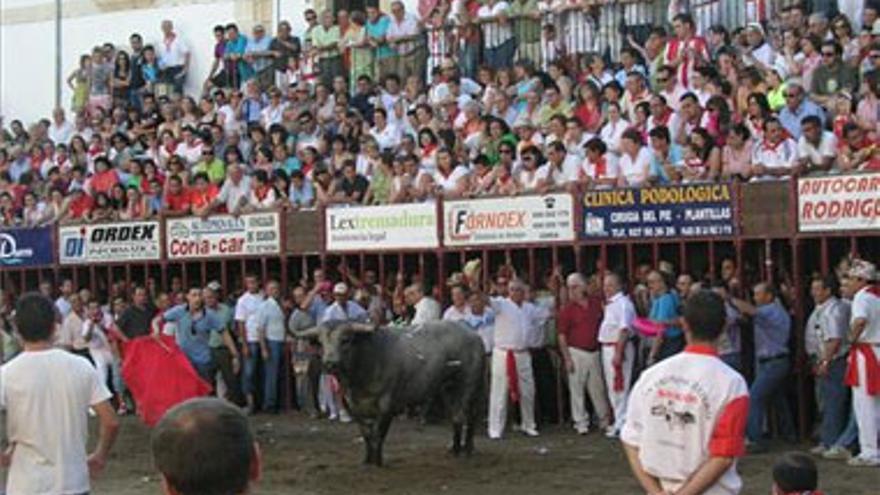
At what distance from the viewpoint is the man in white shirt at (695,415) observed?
700 centimetres

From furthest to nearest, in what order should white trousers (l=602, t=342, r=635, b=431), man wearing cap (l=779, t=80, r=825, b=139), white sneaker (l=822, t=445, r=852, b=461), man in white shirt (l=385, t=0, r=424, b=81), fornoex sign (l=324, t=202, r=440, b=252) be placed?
man in white shirt (l=385, t=0, r=424, b=81), fornoex sign (l=324, t=202, r=440, b=252), white trousers (l=602, t=342, r=635, b=431), man wearing cap (l=779, t=80, r=825, b=139), white sneaker (l=822, t=445, r=852, b=461)

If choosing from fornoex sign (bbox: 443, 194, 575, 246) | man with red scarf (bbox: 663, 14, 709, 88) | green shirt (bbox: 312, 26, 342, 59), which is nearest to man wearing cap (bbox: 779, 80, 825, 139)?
man with red scarf (bbox: 663, 14, 709, 88)

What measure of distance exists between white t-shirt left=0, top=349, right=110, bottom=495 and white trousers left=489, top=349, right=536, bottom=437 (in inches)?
442

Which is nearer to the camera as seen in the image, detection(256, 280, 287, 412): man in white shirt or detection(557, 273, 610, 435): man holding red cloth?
detection(557, 273, 610, 435): man holding red cloth

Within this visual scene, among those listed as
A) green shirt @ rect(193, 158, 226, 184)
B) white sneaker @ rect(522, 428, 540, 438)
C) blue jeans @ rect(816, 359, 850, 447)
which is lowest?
white sneaker @ rect(522, 428, 540, 438)

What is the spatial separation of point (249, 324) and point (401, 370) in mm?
5298

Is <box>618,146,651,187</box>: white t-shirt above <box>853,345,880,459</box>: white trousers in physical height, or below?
above

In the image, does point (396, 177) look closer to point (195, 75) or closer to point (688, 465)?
point (195, 75)

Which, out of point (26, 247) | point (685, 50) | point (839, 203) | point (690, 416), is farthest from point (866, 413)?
point (26, 247)

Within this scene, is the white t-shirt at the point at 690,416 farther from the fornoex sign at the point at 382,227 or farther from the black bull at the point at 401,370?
the fornoex sign at the point at 382,227

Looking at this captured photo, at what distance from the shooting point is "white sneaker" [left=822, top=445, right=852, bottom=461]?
15.8m

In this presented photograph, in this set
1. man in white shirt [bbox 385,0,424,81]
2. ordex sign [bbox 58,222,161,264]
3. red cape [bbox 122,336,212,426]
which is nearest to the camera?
red cape [bbox 122,336,212,426]

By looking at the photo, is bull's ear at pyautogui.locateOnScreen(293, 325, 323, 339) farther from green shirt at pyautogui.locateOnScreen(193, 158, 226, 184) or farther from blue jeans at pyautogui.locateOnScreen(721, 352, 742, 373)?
green shirt at pyautogui.locateOnScreen(193, 158, 226, 184)

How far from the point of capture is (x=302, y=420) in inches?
845
